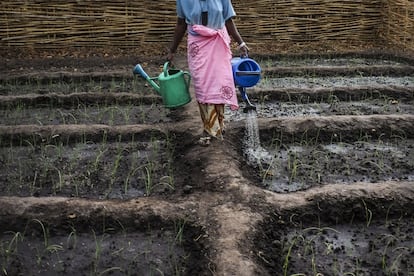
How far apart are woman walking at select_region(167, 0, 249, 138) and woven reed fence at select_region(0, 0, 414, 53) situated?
4.14 meters

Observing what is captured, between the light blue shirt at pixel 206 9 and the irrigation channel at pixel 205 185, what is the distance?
913 mm

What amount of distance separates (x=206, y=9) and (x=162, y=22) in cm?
438

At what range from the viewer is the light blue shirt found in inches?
135

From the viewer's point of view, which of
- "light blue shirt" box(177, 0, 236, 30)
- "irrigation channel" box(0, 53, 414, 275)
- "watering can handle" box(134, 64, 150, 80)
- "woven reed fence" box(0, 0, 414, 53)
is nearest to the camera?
"irrigation channel" box(0, 53, 414, 275)

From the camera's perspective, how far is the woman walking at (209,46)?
3.47 meters

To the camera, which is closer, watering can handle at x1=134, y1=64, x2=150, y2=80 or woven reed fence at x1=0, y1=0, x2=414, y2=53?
watering can handle at x1=134, y1=64, x2=150, y2=80

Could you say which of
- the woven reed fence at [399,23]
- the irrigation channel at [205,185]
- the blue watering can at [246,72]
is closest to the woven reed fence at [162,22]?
the woven reed fence at [399,23]

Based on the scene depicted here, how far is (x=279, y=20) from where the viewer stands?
26.5 ft

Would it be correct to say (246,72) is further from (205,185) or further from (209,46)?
(205,185)

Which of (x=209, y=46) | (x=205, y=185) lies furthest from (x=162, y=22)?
(x=205, y=185)

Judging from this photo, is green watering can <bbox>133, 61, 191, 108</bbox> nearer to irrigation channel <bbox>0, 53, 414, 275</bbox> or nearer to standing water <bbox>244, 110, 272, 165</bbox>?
irrigation channel <bbox>0, 53, 414, 275</bbox>

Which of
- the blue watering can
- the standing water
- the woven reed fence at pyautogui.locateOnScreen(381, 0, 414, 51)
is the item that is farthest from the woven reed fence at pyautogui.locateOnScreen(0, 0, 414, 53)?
the blue watering can

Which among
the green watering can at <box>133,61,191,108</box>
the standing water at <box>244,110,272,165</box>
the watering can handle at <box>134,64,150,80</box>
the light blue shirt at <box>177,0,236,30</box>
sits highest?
the light blue shirt at <box>177,0,236,30</box>

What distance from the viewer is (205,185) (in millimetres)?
3180
